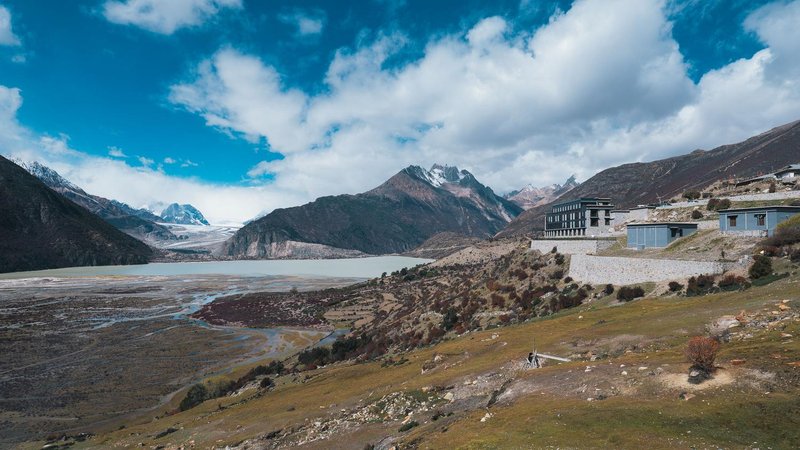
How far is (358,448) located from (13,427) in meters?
46.0

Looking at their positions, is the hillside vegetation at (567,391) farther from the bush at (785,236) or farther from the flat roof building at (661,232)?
the flat roof building at (661,232)

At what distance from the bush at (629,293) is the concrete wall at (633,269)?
233cm

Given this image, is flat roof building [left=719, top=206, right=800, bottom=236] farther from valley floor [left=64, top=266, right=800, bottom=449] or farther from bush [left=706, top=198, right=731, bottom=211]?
valley floor [left=64, top=266, right=800, bottom=449]

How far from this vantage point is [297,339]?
91.1 meters

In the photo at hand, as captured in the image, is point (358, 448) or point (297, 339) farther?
point (297, 339)

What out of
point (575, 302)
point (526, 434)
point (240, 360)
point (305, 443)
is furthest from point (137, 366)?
point (526, 434)

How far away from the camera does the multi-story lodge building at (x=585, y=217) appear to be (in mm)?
99688

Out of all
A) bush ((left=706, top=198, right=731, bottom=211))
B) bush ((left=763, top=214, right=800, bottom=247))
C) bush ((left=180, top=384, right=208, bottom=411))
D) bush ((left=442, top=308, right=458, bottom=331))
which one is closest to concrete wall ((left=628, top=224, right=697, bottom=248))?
bush ((left=706, top=198, right=731, bottom=211))

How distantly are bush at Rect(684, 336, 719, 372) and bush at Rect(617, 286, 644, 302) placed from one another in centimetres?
2734

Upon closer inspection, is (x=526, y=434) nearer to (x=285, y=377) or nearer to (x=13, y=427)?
(x=285, y=377)

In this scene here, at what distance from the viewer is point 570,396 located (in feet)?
63.9

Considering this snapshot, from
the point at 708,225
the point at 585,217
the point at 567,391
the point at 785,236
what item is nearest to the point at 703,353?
the point at 567,391

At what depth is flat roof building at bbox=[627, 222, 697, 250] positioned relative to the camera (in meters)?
55.1

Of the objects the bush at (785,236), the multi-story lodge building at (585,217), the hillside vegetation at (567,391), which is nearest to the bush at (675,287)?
the hillside vegetation at (567,391)
